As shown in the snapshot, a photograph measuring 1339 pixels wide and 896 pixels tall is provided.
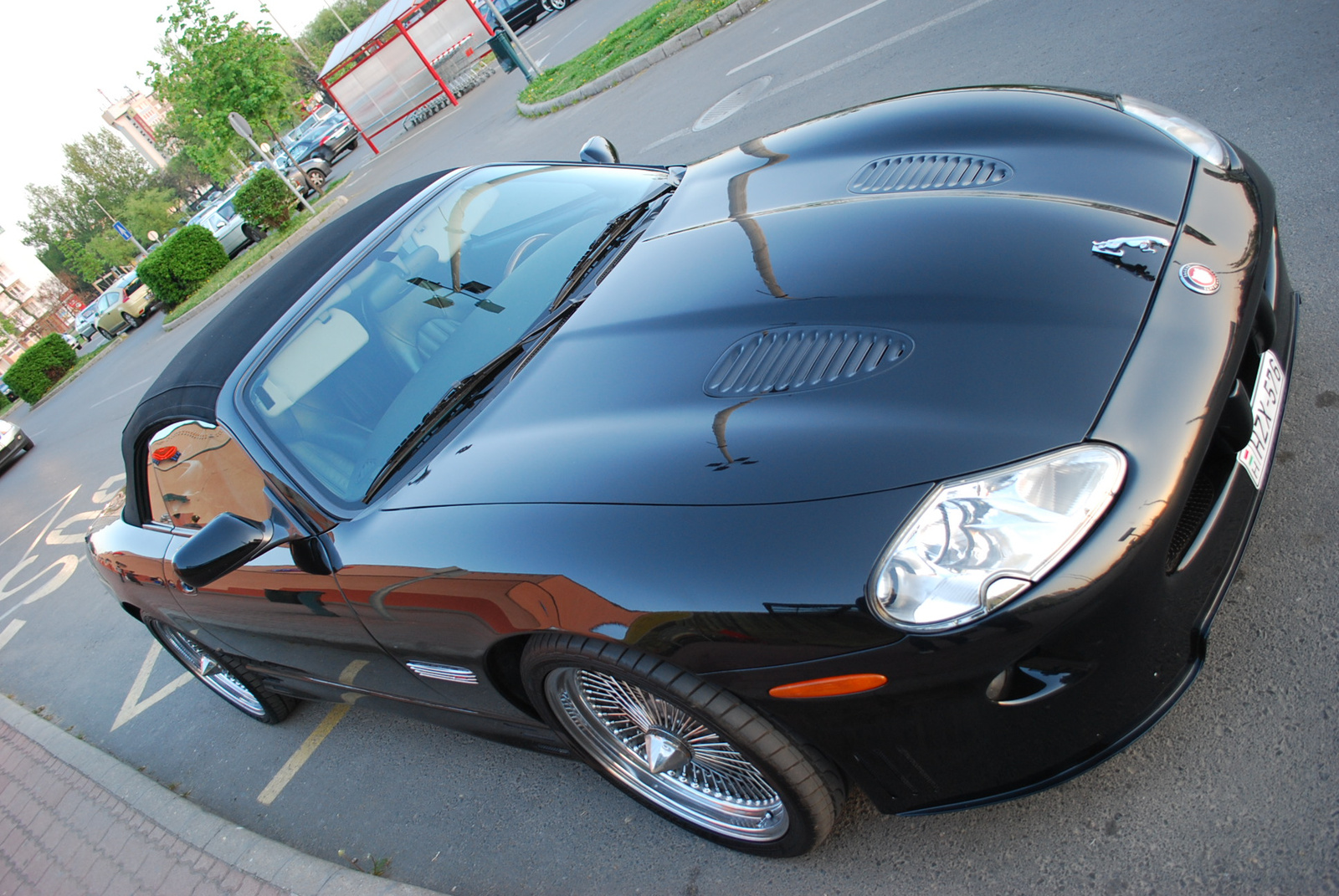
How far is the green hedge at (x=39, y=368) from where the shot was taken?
19.9 m

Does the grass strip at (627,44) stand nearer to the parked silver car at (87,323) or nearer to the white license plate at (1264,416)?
the white license plate at (1264,416)

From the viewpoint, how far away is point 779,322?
1.99 metres

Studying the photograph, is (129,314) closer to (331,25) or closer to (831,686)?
(831,686)

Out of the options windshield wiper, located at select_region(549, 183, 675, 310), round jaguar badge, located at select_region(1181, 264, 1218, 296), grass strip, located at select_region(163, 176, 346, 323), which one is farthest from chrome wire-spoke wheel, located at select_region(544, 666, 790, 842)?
grass strip, located at select_region(163, 176, 346, 323)

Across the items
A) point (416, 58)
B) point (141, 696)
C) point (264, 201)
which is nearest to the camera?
point (141, 696)

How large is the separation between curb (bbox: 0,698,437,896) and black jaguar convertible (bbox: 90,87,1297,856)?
0.56m

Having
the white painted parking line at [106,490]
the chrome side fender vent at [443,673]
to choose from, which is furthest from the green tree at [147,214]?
the chrome side fender vent at [443,673]

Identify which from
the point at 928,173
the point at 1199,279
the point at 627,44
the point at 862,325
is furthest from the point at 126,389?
the point at 1199,279

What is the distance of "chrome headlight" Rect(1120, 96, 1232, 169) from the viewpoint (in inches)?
88.4

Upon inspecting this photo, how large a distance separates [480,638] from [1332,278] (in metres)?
3.08

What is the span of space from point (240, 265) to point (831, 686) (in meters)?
17.9

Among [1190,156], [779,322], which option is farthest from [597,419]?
[1190,156]

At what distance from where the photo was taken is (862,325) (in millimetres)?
1860

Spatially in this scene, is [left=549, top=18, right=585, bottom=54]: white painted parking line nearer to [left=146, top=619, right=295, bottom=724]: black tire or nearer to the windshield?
the windshield
